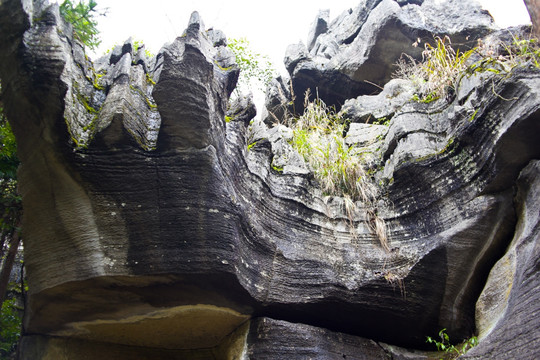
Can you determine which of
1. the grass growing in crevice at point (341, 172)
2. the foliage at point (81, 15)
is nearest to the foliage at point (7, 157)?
the foliage at point (81, 15)

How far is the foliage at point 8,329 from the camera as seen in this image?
5.20m

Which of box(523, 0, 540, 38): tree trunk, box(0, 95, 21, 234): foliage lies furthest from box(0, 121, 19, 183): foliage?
box(523, 0, 540, 38): tree trunk

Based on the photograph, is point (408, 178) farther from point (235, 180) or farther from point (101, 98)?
point (101, 98)

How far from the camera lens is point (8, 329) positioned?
521 cm

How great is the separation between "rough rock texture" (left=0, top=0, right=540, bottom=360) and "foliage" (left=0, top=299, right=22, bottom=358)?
156 cm

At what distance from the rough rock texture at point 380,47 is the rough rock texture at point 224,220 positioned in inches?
125

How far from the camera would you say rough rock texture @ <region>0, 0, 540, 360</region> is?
3357mm

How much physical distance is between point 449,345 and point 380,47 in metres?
5.27

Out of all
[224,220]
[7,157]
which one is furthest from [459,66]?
[7,157]

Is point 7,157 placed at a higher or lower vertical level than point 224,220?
higher

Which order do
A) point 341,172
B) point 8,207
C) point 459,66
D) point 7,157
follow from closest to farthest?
point 7,157
point 8,207
point 341,172
point 459,66

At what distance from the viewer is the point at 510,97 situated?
153 inches

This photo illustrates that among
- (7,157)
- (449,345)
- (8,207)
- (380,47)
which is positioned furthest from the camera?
(380,47)

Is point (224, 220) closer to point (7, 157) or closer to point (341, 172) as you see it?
point (341, 172)
